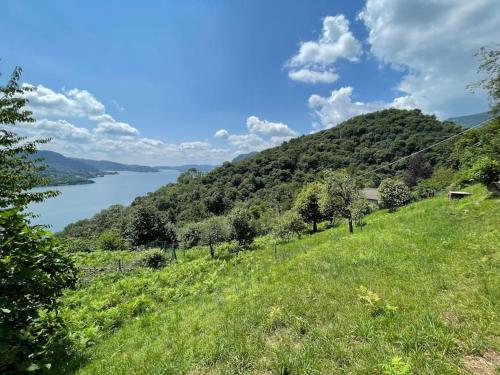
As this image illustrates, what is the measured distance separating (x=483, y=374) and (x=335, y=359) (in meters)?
1.90

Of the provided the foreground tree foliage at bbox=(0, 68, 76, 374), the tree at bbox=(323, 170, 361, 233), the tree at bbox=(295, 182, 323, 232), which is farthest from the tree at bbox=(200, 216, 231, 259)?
the foreground tree foliage at bbox=(0, 68, 76, 374)

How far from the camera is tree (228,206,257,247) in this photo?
970 inches

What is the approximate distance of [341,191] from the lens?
19.4 m

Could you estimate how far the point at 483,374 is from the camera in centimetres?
350

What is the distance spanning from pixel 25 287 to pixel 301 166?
106m

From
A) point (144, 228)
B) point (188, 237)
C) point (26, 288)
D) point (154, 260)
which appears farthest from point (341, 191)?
point (144, 228)

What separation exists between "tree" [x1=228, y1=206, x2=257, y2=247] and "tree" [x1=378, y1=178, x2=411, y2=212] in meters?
20.0

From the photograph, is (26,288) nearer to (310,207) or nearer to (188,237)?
(188,237)

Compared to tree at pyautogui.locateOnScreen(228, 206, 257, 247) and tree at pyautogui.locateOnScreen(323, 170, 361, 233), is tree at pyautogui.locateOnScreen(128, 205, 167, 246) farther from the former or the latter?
tree at pyautogui.locateOnScreen(323, 170, 361, 233)

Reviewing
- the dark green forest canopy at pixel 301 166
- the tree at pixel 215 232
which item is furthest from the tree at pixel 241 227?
the dark green forest canopy at pixel 301 166

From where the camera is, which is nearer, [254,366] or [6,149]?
[254,366]

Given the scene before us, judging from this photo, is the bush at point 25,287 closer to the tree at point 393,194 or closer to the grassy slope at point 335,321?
the grassy slope at point 335,321

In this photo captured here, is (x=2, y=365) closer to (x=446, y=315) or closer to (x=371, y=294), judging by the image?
(x=371, y=294)

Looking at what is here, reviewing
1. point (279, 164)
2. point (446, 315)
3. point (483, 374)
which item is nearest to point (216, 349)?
point (483, 374)
